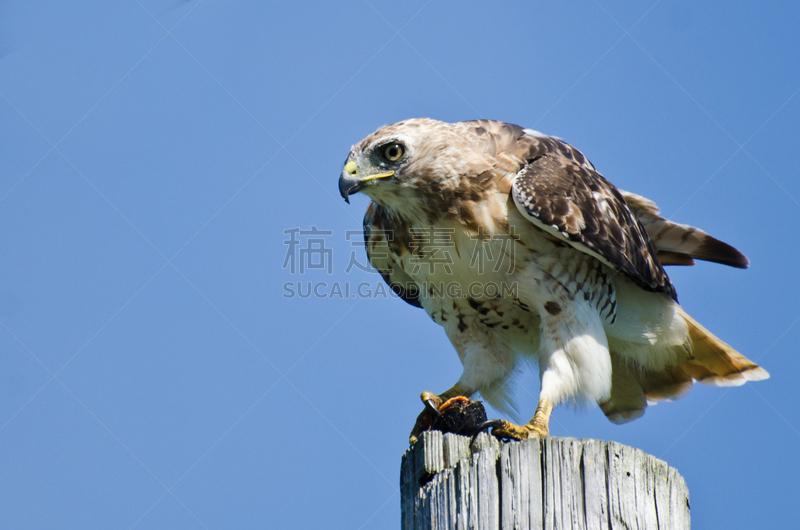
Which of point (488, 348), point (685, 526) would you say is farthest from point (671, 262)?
point (685, 526)

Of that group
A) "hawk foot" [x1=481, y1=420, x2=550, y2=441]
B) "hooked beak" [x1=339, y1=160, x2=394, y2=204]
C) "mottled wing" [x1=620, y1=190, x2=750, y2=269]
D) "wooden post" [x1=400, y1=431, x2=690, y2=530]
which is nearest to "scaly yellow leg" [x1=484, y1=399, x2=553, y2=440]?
"hawk foot" [x1=481, y1=420, x2=550, y2=441]

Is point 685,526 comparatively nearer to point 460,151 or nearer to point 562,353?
Answer: point 562,353

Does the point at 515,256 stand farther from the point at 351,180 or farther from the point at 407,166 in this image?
the point at 351,180

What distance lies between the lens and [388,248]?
248 inches

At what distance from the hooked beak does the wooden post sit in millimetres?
2499

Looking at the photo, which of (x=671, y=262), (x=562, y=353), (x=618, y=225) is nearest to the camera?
(x=562, y=353)

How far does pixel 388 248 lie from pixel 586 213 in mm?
1539

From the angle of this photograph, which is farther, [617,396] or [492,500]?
[617,396]

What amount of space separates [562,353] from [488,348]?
30.7 inches

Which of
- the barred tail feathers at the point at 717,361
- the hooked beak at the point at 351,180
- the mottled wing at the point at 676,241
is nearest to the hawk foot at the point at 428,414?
the hooked beak at the point at 351,180

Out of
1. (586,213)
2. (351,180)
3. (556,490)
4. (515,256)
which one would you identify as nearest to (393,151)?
(351,180)

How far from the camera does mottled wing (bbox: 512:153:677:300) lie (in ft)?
17.9

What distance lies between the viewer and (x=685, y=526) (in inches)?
146

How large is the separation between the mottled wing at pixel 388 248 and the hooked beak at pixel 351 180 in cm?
45
